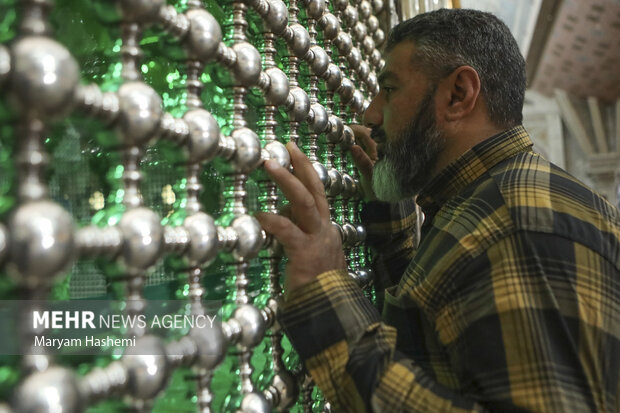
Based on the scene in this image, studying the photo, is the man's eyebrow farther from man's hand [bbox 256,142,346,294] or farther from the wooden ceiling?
the wooden ceiling

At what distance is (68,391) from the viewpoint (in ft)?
0.90

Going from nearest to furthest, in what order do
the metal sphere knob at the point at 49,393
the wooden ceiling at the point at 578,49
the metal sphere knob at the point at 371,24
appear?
the metal sphere knob at the point at 49,393 < the metal sphere knob at the point at 371,24 < the wooden ceiling at the point at 578,49

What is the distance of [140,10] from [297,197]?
0.86 feet

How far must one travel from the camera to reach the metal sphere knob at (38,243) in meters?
0.27

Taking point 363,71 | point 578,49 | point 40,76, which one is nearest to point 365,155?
point 363,71

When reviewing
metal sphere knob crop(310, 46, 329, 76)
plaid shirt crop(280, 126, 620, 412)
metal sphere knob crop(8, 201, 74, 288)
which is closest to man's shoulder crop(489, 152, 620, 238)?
plaid shirt crop(280, 126, 620, 412)

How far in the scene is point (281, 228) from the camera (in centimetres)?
56

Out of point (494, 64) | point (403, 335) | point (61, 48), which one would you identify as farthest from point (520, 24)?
point (61, 48)

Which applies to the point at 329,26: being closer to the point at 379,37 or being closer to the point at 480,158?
the point at 480,158

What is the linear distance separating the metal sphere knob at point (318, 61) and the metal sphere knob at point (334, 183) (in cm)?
11

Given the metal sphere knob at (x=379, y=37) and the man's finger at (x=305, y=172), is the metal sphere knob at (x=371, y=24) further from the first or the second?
the man's finger at (x=305, y=172)

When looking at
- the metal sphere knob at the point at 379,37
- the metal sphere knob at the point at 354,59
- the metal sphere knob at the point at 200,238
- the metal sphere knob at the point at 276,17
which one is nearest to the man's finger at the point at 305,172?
the metal sphere knob at the point at 276,17

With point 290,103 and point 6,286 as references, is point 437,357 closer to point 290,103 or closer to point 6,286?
point 290,103

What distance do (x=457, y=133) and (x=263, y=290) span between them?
18.5 inches
